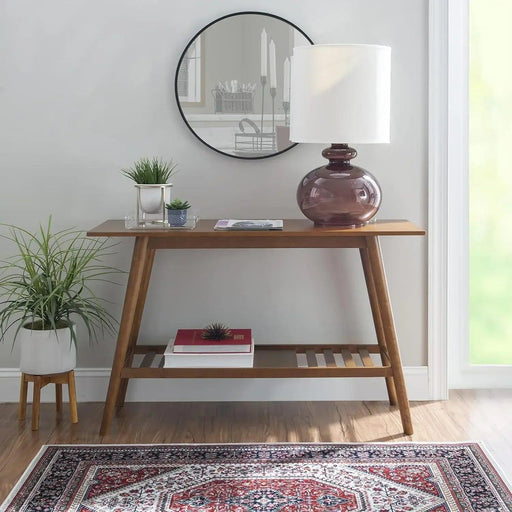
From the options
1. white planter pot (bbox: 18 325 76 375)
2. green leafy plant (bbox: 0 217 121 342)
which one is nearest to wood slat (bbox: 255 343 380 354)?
green leafy plant (bbox: 0 217 121 342)

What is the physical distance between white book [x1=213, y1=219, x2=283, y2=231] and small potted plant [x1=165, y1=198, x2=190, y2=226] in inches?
4.8

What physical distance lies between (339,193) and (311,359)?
670mm

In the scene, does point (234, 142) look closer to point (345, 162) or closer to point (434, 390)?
point (345, 162)

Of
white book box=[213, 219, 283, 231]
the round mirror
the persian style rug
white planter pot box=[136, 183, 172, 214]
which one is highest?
the round mirror

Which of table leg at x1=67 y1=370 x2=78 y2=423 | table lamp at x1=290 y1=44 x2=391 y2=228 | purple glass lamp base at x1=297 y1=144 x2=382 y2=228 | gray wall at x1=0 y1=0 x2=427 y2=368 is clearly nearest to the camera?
table lamp at x1=290 y1=44 x2=391 y2=228

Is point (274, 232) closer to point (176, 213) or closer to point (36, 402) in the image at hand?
point (176, 213)

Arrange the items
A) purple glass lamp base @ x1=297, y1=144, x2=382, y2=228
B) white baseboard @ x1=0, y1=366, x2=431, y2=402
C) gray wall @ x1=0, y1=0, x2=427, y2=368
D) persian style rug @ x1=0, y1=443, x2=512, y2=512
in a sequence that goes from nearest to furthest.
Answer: persian style rug @ x1=0, y1=443, x2=512, y2=512, purple glass lamp base @ x1=297, y1=144, x2=382, y2=228, gray wall @ x1=0, y1=0, x2=427, y2=368, white baseboard @ x1=0, y1=366, x2=431, y2=402

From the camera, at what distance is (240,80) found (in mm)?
3277

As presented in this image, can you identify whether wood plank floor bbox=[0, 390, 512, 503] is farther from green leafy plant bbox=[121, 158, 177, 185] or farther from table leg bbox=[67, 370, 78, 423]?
green leafy plant bbox=[121, 158, 177, 185]

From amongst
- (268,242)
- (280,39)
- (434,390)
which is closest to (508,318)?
(434,390)

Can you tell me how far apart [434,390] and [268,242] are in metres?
1.01

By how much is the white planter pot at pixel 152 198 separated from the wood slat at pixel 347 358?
0.89 metres

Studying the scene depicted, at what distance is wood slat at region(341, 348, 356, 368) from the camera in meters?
3.10

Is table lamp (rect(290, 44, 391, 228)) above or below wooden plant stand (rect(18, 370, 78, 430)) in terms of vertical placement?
above
